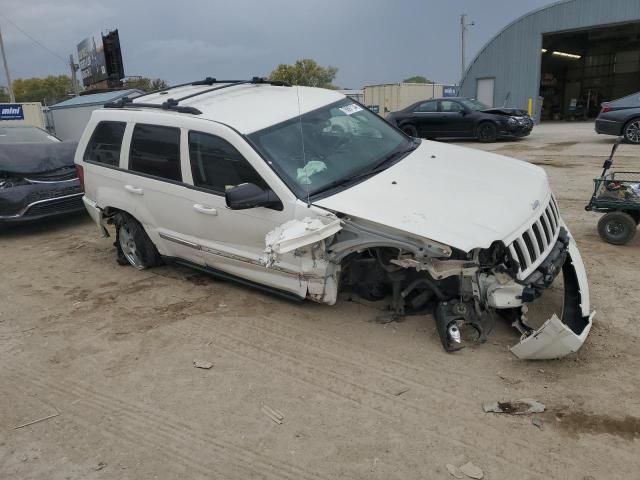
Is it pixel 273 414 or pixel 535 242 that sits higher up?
pixel 535 242

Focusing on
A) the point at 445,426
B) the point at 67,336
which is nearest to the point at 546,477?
the point at 445,426

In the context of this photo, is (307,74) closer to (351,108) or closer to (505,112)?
(505,112)

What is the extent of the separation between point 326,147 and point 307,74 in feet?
180

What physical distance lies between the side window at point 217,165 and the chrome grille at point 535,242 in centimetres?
190

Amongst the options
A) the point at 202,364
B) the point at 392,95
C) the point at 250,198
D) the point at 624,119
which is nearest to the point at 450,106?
the point at 624,119

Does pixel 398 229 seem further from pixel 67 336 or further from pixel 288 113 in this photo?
pixel 67 336

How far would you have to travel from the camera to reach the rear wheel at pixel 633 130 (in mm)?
12836

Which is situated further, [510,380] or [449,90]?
[449,90]

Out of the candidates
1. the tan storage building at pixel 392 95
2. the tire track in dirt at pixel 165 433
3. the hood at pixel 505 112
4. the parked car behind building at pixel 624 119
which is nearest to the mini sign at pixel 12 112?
the tan storage building at pixel 392 95

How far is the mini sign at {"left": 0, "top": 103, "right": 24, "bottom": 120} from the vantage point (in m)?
18.8

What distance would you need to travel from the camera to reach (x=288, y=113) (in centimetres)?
452

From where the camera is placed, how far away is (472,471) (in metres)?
2.59

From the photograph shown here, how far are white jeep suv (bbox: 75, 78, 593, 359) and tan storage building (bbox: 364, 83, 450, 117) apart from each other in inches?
891

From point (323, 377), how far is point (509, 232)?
155 centimetres
